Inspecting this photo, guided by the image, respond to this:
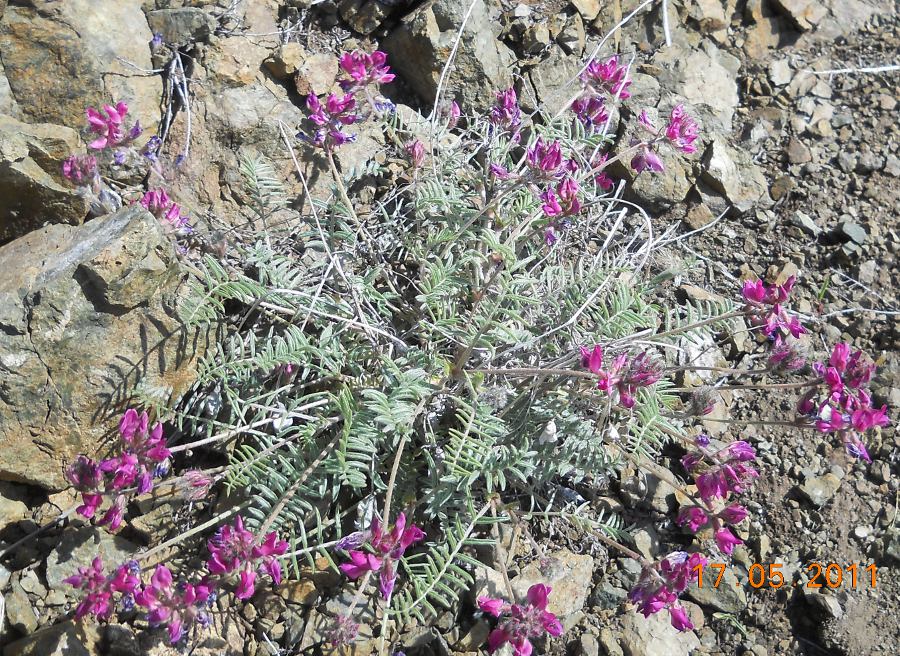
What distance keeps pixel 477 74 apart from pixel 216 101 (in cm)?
142

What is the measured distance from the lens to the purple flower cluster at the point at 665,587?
2.64 metres

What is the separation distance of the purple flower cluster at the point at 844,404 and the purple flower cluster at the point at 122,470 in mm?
2290

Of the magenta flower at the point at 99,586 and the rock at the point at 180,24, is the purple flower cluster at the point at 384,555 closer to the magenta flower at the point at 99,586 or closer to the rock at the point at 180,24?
the magenta flower at the point at 99,586

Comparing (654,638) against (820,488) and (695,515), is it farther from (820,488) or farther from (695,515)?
(820,488)

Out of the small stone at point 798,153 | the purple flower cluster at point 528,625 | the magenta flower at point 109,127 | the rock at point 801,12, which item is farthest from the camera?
the rock at point 801,12

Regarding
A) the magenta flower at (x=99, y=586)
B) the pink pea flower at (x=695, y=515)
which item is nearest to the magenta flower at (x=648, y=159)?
the pink pea flower at (x=695, y=515)

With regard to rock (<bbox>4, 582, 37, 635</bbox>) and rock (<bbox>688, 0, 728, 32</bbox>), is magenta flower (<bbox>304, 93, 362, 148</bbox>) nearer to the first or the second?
rock (<bbox>4, 582, 37, 635</bbox>)

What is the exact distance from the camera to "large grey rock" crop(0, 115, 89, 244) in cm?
312

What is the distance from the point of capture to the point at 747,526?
138 inches

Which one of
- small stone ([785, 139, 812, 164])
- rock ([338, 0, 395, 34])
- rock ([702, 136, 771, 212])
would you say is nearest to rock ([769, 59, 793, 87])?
small stone ([785, 139, 812, 164])

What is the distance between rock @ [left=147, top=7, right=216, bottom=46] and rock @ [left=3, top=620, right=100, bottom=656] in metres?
2.77

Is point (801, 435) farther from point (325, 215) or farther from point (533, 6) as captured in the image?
point (533, 6)

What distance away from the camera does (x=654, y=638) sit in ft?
10.3

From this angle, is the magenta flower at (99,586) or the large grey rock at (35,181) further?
the large grey rock at (35,181)
